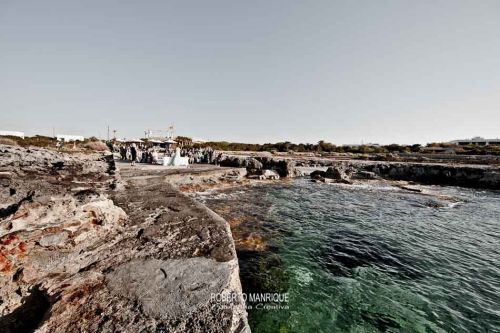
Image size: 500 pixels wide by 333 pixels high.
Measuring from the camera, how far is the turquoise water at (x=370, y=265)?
5.33 m

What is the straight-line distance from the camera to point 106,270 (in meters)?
4.14

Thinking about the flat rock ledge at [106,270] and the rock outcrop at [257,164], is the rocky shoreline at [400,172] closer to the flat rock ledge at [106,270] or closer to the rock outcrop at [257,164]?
the rock outcrop at [257,164]

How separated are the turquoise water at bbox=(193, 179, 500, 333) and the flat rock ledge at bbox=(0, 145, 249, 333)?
1842 millimetres

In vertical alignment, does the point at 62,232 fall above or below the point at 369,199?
above

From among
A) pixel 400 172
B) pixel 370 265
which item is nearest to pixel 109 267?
pixel 370 265

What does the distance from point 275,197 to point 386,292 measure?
1076 centimetres

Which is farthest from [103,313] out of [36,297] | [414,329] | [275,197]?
[275,197]

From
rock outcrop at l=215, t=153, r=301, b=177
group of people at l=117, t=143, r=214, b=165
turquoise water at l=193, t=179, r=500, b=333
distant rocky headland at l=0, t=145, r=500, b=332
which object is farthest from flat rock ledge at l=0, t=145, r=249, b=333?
rock outcrop at l=215, t=153, r=301, b=177

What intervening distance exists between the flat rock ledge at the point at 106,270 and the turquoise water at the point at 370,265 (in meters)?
1.84

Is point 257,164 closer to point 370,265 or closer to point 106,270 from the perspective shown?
point 370,265

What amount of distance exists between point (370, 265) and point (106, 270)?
7.65 meters

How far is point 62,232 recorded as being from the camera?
456cm

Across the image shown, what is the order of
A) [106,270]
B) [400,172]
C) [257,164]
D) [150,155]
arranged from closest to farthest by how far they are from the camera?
1. [106,270]
2. [150,155]
3. [257,164]
4. [400,172]

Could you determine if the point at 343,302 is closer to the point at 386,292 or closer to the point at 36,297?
the point at 386,292
